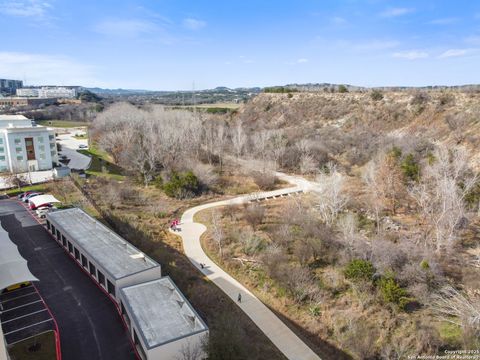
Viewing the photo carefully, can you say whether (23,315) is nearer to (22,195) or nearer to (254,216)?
(254,216)

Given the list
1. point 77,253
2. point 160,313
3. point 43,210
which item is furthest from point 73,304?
point 43,210

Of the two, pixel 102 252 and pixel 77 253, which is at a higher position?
pixel 102 252

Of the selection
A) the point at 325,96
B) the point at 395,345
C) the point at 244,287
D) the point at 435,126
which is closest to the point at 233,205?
the point at 244,287

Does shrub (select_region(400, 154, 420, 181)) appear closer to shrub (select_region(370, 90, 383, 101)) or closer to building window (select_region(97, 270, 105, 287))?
building window (select_region(97, 270, 105, 287))

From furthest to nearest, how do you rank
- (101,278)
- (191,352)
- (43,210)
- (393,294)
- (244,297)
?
(43,210) → (101,278) → (244,297) → (393,294) → (191,352)

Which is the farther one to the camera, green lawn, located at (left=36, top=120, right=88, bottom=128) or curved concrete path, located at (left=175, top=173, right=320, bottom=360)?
green lawn, located at (left=36, top=120, right=88, bottom=128)

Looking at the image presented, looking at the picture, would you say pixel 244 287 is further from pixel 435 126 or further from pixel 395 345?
pixel 435 126

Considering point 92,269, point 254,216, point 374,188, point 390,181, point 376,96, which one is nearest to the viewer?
point 92,269

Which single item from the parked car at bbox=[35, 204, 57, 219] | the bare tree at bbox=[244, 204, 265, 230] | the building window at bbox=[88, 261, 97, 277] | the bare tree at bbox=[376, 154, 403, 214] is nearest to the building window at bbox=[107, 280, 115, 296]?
the building window at bbox=[88, 261, 97, 277]
